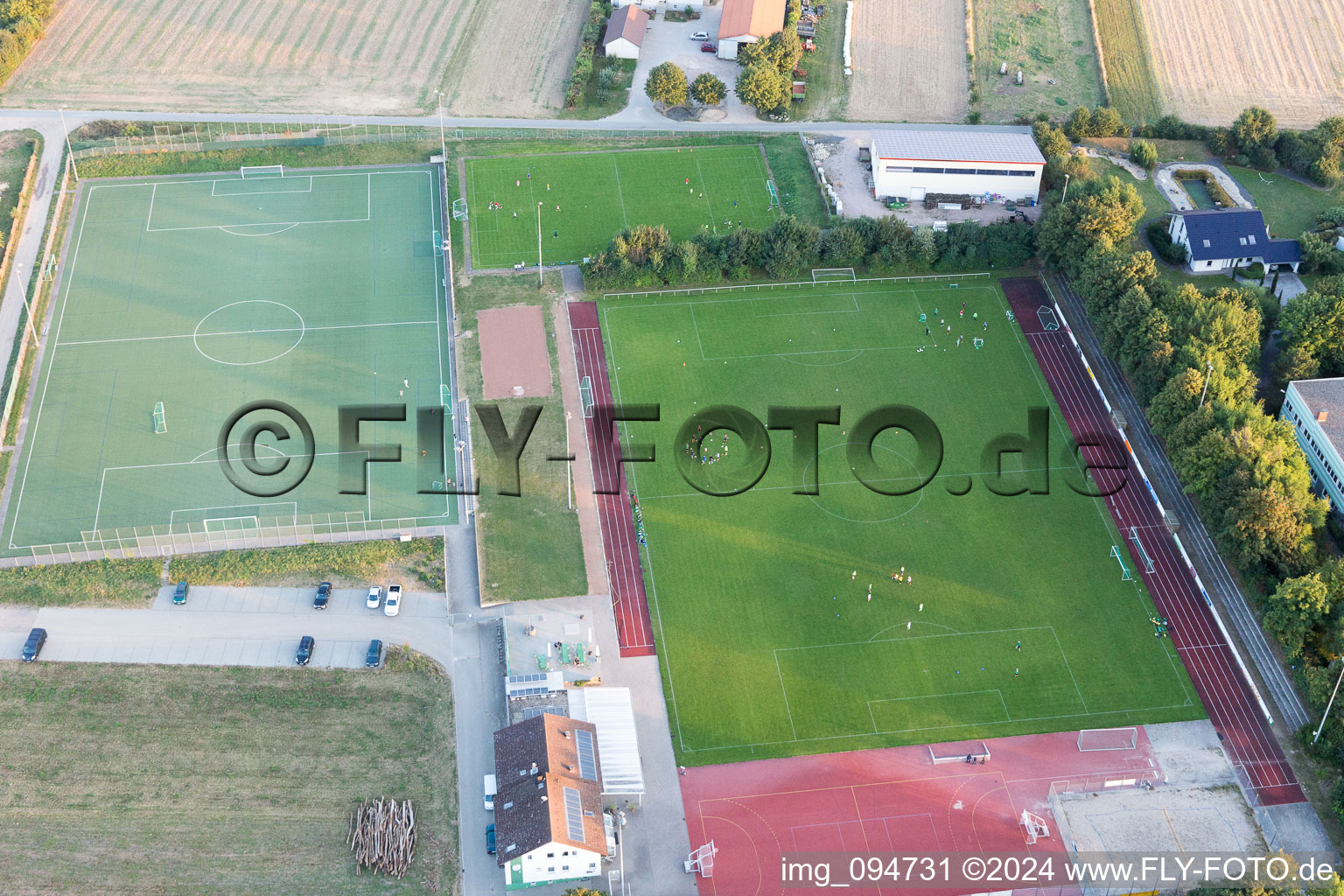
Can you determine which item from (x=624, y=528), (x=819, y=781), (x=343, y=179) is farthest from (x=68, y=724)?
(x=343, y=179)

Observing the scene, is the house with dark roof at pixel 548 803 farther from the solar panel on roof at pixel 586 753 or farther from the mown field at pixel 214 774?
the mown field at pixel 214 774

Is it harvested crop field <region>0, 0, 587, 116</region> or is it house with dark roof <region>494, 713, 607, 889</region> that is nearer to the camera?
house with dark roof <region>494, 713, 607, 889</region>

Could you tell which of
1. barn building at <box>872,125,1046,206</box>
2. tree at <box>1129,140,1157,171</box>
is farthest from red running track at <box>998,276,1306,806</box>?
tree at <box>1129,140,1157,171</box>

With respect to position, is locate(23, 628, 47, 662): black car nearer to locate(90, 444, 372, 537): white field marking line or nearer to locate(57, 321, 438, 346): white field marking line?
locate(90, 444, 372, 537): white field marking line

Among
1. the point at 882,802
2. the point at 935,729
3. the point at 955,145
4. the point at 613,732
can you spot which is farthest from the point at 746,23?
the point at 882,802

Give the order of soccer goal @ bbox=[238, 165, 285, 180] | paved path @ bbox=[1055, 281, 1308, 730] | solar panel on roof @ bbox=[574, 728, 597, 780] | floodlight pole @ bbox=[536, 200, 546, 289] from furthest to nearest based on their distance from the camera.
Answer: soccer goal @ bbox=[238, 165, 285, 180], floodlight pole @ bbox=[536, 200, 546, 289], paved path @ bbox=[1055, 281, 1308, 730], solar panel on roof @ bbox=[574, 728, 597, 780]
